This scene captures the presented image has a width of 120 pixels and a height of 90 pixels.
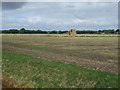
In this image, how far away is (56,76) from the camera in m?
11.7

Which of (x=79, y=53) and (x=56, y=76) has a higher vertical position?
(x=79, y=53)

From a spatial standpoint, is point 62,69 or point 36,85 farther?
point 62,69

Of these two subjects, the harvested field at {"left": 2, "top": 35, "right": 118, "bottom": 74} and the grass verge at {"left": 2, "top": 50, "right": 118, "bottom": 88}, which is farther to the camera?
the harvested field at {"left": 2, "top": 35, "right": 118, "bottom": 74}

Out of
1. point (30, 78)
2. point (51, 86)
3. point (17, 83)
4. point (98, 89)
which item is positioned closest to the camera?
point (98, 89)

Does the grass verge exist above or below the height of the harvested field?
below

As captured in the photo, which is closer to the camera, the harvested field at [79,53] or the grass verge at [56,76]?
the grass verge at [56,76]

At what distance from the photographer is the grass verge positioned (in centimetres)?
1020

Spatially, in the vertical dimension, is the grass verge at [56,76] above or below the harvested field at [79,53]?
below

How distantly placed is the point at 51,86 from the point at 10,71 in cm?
419

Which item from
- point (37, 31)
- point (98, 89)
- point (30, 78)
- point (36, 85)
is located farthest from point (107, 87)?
point (37, 31)

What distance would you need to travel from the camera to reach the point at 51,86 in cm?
1012

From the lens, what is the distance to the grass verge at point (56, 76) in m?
10.2

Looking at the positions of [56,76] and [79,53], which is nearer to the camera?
[56,76]

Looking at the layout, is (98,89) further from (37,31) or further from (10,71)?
(37,31)
